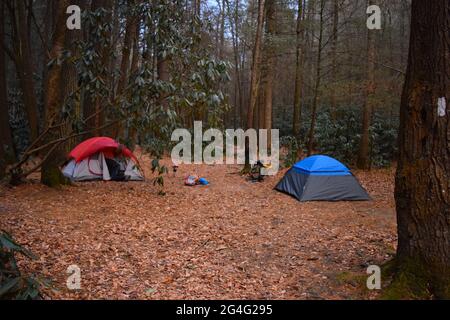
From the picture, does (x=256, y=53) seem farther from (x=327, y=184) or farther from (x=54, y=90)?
(x=54, y=90)

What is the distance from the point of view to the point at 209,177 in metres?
12.1

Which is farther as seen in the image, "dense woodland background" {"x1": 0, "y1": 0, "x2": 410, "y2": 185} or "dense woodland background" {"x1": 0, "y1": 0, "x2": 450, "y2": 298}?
"dense woodland background" {"x1": 0, "y1": 0, "x2": 410, "y2": 185}

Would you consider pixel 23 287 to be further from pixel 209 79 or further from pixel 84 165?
pixel 84 165

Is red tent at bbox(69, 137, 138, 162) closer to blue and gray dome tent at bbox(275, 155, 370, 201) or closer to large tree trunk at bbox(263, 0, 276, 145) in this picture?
blue and gray dome tent at bbox(275, 155, 370, 201)

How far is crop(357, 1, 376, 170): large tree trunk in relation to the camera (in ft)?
35.5

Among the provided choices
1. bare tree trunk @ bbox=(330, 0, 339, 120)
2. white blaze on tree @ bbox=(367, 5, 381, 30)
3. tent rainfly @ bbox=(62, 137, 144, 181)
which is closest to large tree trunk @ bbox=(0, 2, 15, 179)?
tent rainfly @ bbox=(62, 137, 144, 181)

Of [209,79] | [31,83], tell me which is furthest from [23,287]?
[31,83]

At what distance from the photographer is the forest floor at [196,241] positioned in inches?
144

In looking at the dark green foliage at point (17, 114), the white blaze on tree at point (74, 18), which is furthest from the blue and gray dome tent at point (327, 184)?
the dark green foliage at point (17, 114)

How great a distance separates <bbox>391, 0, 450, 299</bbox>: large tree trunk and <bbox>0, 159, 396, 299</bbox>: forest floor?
2.07 ft

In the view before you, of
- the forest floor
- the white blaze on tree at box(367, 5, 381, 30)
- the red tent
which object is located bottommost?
the forest floor

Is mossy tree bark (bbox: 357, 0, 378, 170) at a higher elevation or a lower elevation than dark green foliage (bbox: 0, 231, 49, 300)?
higher

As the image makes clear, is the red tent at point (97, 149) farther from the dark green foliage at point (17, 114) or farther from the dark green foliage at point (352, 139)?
the dark green foliage at point (17, 114)

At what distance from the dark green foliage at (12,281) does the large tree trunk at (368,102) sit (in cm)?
1016
